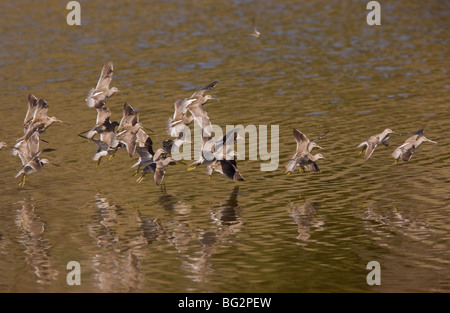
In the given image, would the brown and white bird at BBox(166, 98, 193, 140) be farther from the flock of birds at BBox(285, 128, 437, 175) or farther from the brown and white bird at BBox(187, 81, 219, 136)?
the flock of birds at BBox(285, 128, 437, 175)

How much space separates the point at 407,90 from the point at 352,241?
18.2 m

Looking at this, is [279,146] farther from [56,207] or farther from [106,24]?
[106,24]

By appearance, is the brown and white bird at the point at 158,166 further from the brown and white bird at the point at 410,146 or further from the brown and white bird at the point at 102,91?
the brown and white bird at the point at 410,146

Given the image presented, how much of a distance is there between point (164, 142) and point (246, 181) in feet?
10.2

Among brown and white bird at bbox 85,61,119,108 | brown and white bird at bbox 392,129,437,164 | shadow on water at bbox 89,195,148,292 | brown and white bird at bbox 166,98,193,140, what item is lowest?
shadow on water at bbox 89,195,148,292

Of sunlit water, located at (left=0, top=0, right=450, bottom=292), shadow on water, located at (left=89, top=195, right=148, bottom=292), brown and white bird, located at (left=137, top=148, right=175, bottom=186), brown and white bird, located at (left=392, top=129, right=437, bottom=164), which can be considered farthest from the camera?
Answer: brown and white bird, located at (left=392, top=129, right=437, bottom=164)

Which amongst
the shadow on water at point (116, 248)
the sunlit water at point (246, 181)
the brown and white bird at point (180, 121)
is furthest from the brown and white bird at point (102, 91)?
the shadow on water at point (116, 248)

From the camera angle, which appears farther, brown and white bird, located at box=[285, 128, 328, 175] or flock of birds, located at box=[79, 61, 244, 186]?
brown and white bird, located at box=[285, 128, 328, 175]

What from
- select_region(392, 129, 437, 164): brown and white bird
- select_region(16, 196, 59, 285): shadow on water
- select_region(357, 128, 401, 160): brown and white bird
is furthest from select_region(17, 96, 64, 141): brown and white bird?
select_region(392, 129, 437, 164): brown and white bird

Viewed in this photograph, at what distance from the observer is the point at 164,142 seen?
25.8m

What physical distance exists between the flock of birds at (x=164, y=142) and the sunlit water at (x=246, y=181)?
2.62 feet

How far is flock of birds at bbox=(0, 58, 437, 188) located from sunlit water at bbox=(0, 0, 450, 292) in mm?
800

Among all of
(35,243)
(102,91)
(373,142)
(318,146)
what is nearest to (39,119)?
(102,91)

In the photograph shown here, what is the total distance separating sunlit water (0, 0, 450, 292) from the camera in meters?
19.9
